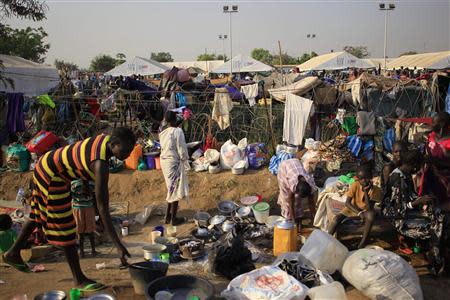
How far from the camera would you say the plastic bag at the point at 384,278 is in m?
3.64

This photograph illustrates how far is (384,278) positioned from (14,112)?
25.2ft

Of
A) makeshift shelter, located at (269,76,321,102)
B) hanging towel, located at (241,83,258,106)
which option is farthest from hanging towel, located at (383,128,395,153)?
hanging towel, located at (241,83,258,106)

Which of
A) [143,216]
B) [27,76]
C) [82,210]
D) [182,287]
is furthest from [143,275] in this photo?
[27,76]

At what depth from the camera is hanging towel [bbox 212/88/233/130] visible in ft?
28.1

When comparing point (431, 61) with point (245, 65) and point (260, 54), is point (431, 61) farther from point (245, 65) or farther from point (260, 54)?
point (260, 54)

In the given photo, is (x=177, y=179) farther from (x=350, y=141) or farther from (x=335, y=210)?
(x=350, y=141)

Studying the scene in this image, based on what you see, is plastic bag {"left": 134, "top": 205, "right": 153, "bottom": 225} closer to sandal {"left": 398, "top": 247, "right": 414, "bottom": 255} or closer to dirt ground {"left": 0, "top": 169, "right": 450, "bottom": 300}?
dirt ground {"left": 0, "top": 169, "right": 450, "bottom": 300}

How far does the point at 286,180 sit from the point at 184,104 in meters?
4.29

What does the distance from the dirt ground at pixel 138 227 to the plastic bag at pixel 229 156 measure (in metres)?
0.21

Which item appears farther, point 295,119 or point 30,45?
point 30,45

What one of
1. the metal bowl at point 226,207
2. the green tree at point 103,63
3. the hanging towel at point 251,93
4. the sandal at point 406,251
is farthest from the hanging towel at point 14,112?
the green tree at point 103,63

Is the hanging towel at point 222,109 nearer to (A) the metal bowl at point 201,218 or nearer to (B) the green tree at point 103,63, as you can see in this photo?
(A) the metal bowl at point 201,218

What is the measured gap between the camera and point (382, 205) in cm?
472

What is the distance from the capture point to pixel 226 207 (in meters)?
6.63
